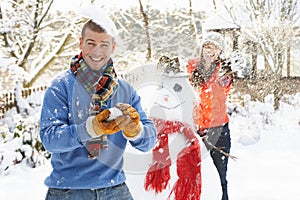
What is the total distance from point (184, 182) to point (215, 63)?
3.41 ft

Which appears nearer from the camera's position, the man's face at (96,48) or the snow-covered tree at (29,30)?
the man's face at (96,48)

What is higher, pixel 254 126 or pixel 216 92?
pixel 216 92

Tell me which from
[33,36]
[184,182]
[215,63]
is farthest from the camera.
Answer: [33,36]

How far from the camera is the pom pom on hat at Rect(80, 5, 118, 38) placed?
173 centimetres

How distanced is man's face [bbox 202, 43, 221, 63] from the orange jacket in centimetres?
10

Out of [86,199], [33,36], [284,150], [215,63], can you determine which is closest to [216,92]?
[215,63]

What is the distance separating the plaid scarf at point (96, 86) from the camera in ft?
5.53

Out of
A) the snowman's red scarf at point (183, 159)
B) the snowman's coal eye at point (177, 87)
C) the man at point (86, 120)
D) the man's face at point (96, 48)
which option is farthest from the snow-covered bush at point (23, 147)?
the man's face at point (96, 48)

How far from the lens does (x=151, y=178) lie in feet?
11.5

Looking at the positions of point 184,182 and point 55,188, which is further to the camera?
point 184,182

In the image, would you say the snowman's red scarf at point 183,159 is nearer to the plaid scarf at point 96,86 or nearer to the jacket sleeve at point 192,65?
the jacket sleeve at point 192,65

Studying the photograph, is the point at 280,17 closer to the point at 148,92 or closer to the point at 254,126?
the point at 254,126

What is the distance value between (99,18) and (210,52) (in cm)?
199

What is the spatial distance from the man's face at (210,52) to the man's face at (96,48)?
1927mm
